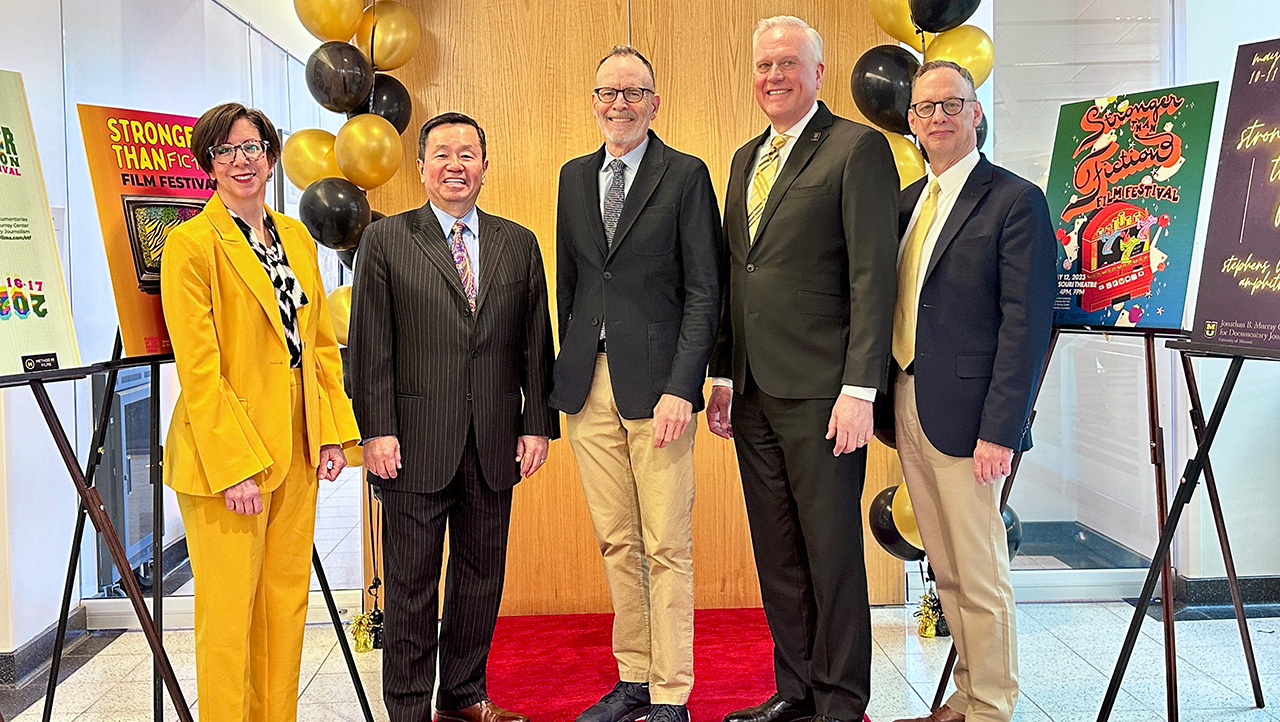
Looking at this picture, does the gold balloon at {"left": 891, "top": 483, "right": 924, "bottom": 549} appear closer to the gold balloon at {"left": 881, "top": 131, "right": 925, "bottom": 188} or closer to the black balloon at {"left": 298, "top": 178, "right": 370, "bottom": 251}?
the gold balloon at {"left": 881, "top": 131, "right": 925, "bottom": 188}

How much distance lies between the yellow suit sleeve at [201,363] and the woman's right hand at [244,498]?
0.02 metres

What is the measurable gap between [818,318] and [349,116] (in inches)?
79.5

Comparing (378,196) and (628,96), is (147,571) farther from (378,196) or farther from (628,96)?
(628,96)

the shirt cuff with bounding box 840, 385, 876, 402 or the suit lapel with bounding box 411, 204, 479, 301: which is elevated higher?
the suit lapel with bounding box 411, 204, 479, 301

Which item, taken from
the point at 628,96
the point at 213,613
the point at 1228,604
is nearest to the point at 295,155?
the point at 628,96

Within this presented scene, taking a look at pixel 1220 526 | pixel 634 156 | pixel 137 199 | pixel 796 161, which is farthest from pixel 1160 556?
pixel 137 199

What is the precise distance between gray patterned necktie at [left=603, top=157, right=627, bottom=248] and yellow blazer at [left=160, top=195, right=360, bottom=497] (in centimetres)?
88

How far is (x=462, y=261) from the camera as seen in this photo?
280 cm

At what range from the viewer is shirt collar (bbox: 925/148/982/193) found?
264 cm

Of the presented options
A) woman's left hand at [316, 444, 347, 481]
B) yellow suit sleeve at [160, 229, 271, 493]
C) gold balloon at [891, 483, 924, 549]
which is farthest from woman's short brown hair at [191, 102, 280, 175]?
gold balloon at [891, 483, 924, 549]

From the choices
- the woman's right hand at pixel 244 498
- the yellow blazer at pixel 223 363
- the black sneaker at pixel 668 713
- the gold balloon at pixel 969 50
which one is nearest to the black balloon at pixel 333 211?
the yellow blazer at pixel 223 363

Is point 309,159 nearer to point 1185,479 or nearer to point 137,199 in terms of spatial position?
point 137,199

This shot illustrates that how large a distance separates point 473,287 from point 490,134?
1.38m

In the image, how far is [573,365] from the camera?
9.28 feet
